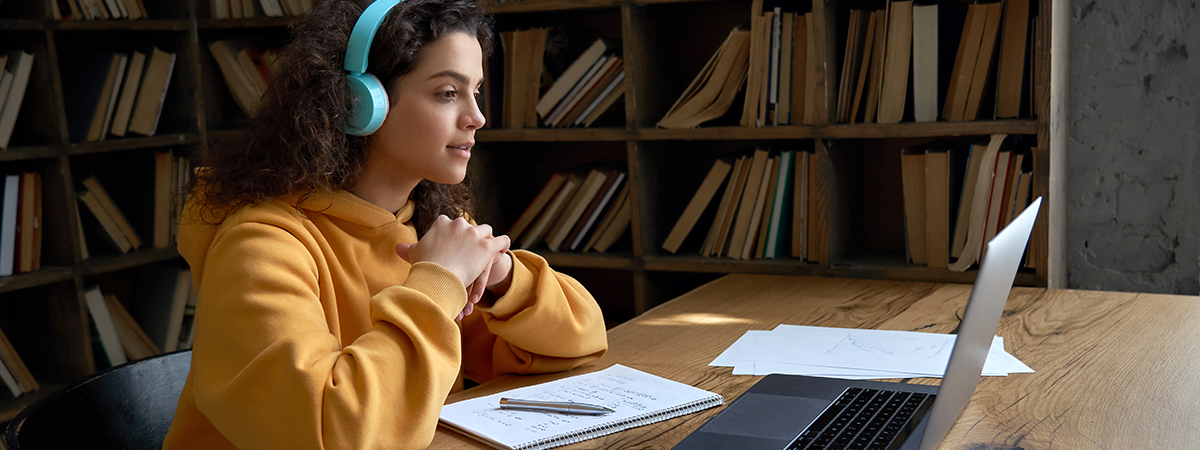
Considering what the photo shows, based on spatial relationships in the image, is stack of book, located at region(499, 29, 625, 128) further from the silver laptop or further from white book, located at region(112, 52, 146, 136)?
the silver laptop

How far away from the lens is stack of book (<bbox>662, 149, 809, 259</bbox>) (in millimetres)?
2121

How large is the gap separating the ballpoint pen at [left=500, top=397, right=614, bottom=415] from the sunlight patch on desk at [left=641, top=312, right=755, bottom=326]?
0.53 meters

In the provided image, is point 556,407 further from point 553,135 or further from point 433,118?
point 553,135

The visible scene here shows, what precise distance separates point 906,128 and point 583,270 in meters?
1.06

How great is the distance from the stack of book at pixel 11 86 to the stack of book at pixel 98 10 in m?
0.16

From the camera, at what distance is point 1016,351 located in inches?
53.2

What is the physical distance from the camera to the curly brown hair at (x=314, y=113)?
116 cm

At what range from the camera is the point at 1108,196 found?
1.99 m

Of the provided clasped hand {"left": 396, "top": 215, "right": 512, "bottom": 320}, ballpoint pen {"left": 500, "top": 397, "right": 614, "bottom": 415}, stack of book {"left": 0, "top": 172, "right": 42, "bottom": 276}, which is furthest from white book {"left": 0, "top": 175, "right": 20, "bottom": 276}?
ballpoint pen {"left": 500, "top": 397, "right": 614, "bottom": 415}

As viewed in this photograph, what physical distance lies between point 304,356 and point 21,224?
1768 millimetres

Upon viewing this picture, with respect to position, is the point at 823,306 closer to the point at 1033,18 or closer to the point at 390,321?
the point at 1033,18

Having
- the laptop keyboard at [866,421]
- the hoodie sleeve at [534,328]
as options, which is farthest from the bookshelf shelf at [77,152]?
the laptop keyboard at [866,421]

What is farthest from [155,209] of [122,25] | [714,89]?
[714,89]

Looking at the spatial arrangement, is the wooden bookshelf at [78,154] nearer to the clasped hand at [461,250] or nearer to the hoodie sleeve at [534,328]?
the hoodie sleeve at [534,328]
